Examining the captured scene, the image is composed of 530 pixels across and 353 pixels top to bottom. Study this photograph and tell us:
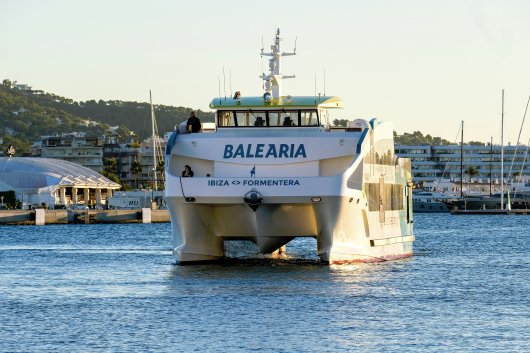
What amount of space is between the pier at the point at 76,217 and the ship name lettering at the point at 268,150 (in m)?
76.3

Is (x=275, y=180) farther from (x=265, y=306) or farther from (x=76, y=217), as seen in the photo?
(x=76, y=217)

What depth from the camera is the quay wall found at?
118 metres

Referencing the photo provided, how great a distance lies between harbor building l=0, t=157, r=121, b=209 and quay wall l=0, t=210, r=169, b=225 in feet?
109

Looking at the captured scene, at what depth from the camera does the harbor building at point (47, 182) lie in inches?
6613

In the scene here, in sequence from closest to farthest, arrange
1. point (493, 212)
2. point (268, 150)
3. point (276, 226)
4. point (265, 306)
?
point (265, 306) → point (268, 150) → point (276, 226) → point (493, 212)

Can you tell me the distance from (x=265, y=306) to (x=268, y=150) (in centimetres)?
911

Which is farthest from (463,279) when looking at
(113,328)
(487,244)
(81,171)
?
(81,171)


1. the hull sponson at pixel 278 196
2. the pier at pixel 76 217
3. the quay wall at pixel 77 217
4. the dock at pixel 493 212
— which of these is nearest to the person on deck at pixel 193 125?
the hull sponson at pixel 278 196

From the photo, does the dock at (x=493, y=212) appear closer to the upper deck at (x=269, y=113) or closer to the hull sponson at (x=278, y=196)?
the hull sponson at (x=278, y=196)

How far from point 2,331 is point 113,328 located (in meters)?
2.61

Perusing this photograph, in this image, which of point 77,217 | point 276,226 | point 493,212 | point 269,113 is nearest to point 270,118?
point 269,113

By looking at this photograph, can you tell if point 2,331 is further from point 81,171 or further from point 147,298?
point 81,171

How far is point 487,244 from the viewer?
72812mm

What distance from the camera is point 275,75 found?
48.6 meters
